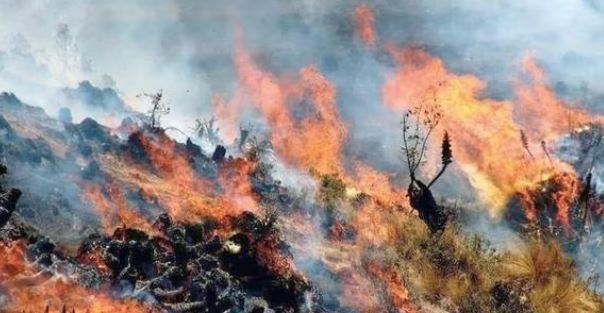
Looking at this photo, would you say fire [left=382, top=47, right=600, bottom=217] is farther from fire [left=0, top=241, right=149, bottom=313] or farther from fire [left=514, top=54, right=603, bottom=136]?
fire [left=0, top=241, right=149, bottom=313]

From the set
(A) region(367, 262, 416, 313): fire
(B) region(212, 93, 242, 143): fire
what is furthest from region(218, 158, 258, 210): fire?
(B) region(212, 93, 242, 143): fire

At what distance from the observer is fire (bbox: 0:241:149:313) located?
32.2 metres

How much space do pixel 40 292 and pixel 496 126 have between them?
237 ft

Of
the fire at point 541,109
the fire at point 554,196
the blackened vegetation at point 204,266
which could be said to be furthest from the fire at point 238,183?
the fire at point 541,109

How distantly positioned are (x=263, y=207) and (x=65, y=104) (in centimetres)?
7249

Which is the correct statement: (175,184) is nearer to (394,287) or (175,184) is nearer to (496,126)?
(394,287)

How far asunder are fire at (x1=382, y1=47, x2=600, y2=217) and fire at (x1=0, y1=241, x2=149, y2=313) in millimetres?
54950

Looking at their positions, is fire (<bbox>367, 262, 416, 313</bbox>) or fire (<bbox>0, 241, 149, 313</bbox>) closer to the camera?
fire (<bbox>0, 241, 149, 313</bbox>)

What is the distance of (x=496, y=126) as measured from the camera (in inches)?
3620

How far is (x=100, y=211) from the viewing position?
4562cm

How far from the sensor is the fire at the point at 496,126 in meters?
81.1

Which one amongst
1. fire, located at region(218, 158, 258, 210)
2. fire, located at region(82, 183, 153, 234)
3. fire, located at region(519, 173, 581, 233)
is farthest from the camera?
fire, located at region(519, 173, 581, 233)

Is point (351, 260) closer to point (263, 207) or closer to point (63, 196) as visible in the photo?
point (263, 207)

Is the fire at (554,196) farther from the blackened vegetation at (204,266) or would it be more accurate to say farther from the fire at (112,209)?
the fire at (112,209)
